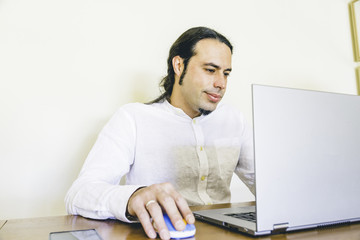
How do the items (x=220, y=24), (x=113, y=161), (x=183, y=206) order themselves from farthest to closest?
1. (x=220, y=24)
2. (x=113, y=161)
3. (x=183, y=206)

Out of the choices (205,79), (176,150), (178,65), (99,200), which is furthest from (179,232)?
(178,65)

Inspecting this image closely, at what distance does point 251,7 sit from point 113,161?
1456mm

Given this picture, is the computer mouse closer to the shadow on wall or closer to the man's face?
the man's face

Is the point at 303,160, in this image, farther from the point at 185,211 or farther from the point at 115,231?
the point at 115,231

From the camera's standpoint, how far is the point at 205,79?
1300 millimetres

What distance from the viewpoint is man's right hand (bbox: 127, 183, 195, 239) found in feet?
1.64

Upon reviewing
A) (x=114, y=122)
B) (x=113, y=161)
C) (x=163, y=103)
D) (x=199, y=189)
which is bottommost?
(x=199, y=189)

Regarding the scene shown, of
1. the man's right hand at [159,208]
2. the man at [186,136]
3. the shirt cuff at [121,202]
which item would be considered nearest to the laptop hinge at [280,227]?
the man's right hand at [159,208]

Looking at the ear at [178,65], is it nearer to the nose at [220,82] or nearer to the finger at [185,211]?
the nose at [220,82]

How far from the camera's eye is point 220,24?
1.78 meters

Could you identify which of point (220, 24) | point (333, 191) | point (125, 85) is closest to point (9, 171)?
point (125, 85)

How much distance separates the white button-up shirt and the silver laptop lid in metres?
0.63

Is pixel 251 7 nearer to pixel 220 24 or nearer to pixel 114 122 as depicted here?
pixel 220 24

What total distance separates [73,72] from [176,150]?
641 millimetres
